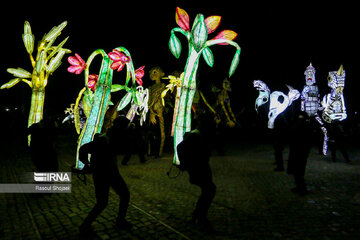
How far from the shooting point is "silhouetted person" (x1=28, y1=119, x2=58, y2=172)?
19.3 ft

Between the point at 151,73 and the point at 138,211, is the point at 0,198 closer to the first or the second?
the point at 138,211

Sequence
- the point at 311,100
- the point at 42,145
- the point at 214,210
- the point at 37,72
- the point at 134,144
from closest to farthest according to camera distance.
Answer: the point at 214,210
the point at 42,145
the point at 37,72
the point at 311,100
the point at 134,144

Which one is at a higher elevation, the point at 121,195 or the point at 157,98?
the point at 157,98

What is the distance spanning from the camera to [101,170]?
3.83 meters

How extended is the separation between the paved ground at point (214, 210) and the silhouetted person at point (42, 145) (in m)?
0.76

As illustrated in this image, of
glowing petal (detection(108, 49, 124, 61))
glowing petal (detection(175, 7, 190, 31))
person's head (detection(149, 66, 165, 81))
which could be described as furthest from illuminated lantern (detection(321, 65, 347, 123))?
glowing petal (detection(108, 49, 124, 61))

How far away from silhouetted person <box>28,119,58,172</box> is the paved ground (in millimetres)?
763

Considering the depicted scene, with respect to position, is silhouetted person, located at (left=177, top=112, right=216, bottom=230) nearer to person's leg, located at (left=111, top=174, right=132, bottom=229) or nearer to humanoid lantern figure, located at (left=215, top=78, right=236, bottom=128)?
person's leg, located at (left=111, top=174, right=132, bottom=229)

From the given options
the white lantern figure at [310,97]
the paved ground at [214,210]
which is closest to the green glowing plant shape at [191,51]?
the paved ground at [214,210]

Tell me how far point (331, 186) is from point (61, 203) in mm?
7009

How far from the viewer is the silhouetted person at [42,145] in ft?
19.3

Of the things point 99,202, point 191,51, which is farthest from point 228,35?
point 99,202

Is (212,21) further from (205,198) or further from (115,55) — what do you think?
(205,198)

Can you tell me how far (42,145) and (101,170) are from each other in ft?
9.35
